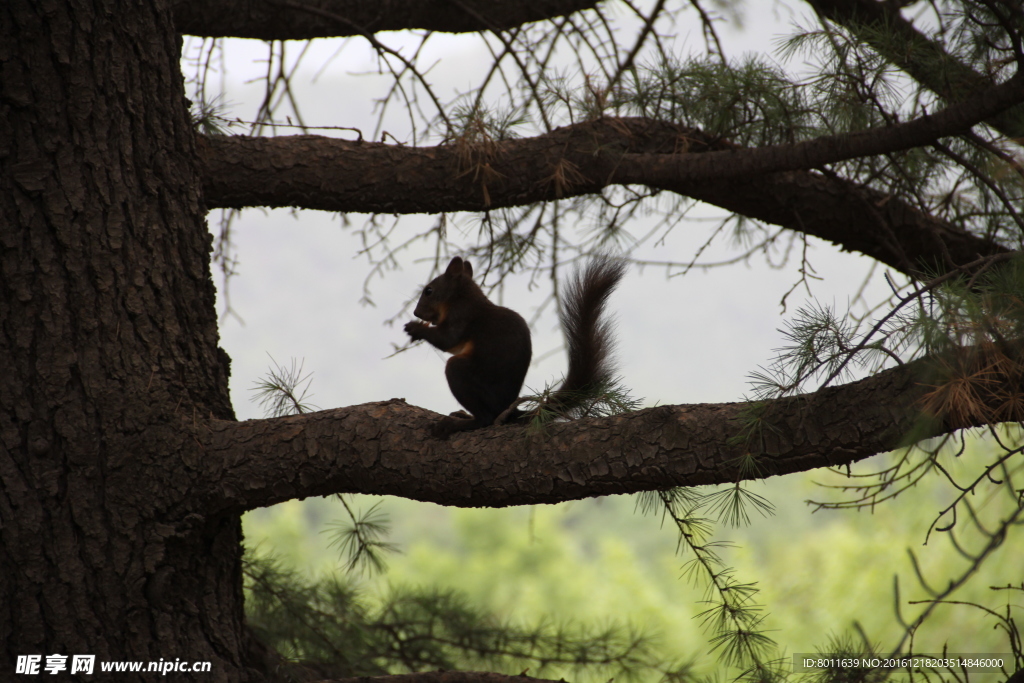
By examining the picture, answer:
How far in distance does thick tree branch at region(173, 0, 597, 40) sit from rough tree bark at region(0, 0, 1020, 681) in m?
0.31

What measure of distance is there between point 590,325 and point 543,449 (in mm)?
378

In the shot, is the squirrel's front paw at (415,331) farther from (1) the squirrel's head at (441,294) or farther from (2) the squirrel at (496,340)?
(1) the squirrel's head at (441,294)

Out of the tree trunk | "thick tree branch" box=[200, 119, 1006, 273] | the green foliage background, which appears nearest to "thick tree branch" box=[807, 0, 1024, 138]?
"thick tree branch" box=[200, 119, 1006, 273]

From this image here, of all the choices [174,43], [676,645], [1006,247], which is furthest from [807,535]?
[174,43]

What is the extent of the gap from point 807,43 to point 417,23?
93 centimetres

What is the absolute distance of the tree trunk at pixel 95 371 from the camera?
135 cm

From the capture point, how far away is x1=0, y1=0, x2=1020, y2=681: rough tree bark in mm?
1333

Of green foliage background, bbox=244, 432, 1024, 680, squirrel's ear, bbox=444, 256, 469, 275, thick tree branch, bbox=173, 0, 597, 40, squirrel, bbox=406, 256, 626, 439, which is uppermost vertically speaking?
thick tree branch, bbox=173, 0, 597, 40

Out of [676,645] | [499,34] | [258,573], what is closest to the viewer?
[499,34]

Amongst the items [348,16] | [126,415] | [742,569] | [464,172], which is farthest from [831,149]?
[742,569]

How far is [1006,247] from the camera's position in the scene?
179 centimetres

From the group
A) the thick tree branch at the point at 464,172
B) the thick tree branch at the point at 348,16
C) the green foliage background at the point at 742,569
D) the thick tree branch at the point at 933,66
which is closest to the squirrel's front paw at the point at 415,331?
the thick tree branch at the point at 464,172

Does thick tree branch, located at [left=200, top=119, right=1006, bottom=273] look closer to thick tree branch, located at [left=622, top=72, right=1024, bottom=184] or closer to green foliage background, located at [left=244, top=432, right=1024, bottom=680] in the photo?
thick tree branch, located at [left=622, top=72, right=1024, bottom=184]

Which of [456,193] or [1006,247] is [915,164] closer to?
[1006,247]
